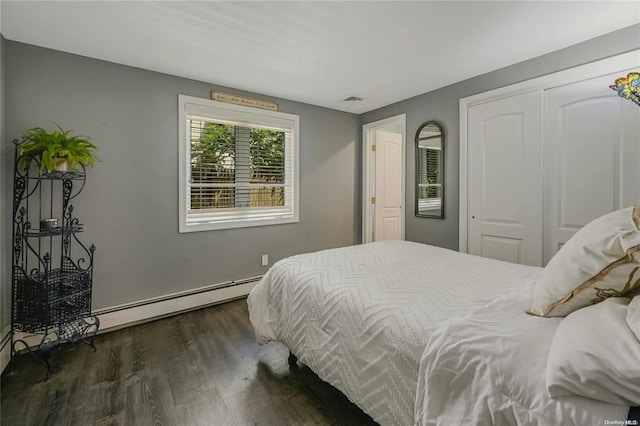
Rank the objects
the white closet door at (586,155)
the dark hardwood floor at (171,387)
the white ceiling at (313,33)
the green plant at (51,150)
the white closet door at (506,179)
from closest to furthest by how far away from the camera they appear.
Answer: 1. the dark hardwood floor at (171,387)
2. the white ceiling at (313,33)
3. the green plant at (51,150)
4. the white closet door at (586,155)
5. the white closet door at (506,179)

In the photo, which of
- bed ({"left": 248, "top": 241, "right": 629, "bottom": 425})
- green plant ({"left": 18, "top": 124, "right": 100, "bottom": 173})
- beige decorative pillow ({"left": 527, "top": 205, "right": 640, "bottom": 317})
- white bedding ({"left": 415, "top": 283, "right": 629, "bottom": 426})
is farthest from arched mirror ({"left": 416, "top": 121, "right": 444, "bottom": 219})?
green plant ({"left": 18, "top": 124, "right": 100, "bottom": 173})

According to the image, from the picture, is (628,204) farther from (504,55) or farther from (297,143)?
(297,143)

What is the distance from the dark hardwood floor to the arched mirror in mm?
2279

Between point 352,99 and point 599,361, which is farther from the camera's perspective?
point 352,99

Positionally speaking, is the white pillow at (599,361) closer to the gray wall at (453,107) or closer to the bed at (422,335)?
the bed at (422,335)

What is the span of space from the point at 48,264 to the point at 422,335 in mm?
2573

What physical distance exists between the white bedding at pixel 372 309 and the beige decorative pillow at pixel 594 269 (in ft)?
0.51

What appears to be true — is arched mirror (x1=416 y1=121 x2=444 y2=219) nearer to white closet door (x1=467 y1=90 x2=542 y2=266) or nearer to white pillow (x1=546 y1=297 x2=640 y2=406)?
white closet door (x1=467 y1=90 x2=542 y2=266)

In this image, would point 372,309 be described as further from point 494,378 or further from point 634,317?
point 634,317

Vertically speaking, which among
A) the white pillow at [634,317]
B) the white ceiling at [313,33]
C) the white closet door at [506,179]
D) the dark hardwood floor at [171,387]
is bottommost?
the dark hardwood floor at [171,387]

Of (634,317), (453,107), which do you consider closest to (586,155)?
(453,107)

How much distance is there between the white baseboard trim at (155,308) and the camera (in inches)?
85.8

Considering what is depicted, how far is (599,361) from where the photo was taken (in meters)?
0.69

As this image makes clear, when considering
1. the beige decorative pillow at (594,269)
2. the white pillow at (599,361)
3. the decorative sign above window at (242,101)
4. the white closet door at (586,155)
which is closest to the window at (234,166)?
the decorative sign above window at (242,101)
